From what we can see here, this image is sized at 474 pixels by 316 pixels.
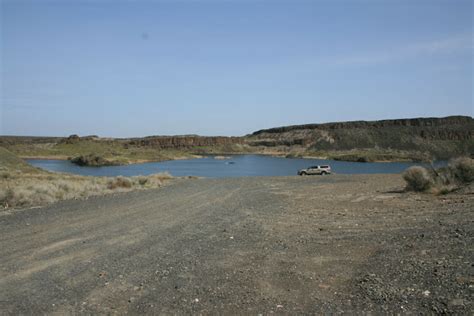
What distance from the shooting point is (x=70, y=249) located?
34.7 ft

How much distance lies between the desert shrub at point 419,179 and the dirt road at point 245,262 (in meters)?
5.99

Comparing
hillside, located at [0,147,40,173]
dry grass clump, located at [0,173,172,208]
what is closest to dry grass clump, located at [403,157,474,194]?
dry grass clump, located at [0,173,172,208]

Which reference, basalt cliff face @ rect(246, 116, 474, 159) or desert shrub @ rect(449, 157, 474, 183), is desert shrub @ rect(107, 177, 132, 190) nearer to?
desert shrub @ rect(449, 157, 474, 183)

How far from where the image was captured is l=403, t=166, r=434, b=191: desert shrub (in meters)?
22.1

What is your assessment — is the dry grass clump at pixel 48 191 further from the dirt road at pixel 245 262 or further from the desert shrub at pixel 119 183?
the dirt road at pixel 245 262

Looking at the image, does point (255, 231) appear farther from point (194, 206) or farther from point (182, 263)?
point (194, 206)

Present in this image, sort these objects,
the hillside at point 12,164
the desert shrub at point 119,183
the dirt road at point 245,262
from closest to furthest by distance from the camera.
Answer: the dirt road at point 245,262, the desert shrub at point 119,183, the hillside at point 12,164

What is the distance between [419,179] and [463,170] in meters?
1.99

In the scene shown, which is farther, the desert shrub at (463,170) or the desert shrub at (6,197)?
the desert shrub at (463,170)

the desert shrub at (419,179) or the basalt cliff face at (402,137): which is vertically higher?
the basalt cliff face at (402,137)

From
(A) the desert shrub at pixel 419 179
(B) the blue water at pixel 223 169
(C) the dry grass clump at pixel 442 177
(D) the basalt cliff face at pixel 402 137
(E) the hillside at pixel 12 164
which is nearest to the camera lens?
(C) the dry grass clump at pixel 442 177

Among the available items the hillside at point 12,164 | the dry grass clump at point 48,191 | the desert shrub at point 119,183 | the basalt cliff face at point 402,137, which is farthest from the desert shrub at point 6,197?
the basalt cliff face at point 402,137

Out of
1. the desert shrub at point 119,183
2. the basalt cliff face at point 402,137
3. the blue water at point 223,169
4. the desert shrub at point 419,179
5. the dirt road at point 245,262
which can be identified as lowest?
the blue water at point 223,169

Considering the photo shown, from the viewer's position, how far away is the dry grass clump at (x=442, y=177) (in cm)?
2142
